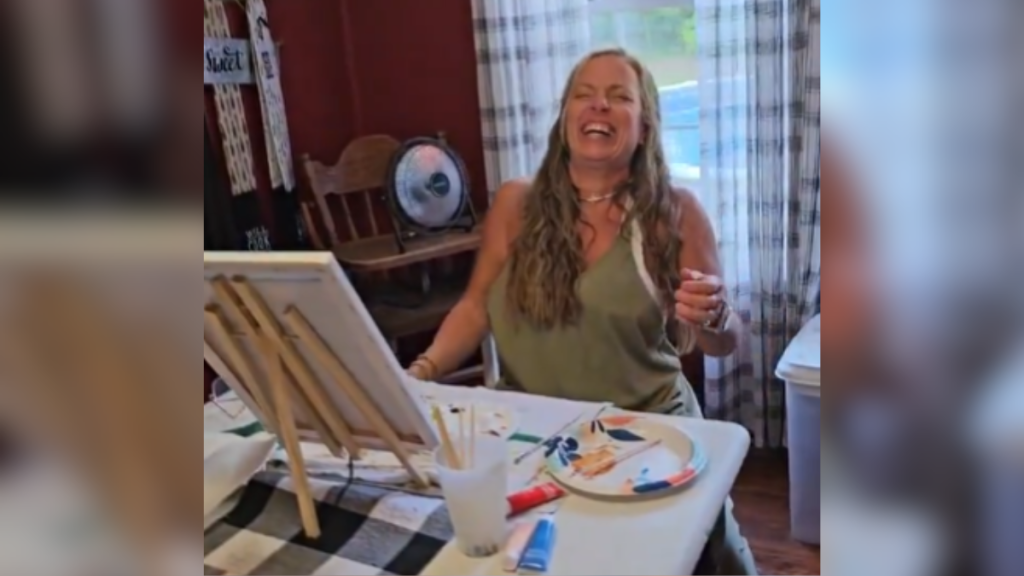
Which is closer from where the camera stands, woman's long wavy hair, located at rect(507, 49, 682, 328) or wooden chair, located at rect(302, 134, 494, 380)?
woman's long wavy hair, located at rect(507, 49, 682, 328)

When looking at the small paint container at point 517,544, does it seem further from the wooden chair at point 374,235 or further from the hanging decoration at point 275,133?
the hanging decoration at point 275,133

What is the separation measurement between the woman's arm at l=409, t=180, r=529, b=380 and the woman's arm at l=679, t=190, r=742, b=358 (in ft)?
1.10

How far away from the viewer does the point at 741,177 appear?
2596mm

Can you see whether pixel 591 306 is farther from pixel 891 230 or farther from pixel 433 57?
pixel 433 57

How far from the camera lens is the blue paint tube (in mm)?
884

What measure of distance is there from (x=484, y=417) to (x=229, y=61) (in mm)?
1784

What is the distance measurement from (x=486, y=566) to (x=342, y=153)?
7.60ft

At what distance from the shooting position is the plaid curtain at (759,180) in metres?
2.41

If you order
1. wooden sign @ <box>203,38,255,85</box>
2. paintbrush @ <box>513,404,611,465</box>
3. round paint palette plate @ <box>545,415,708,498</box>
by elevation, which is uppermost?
wooden sign @ <box>203,38,255,85</box>

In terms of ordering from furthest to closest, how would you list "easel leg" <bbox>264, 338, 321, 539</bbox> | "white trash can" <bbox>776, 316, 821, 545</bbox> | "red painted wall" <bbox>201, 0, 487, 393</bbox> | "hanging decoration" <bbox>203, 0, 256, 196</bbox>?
"red painted wall" <bbox>201, 0, 487, 393</bbox>
"hanging decoration" <bbox>203, 0, 256, 196</bbox>
"white trash can" <bbox>776, 316, 821, 545</bbox>
"easel leg" <bbox>264, 338, 321, 539</bbox>

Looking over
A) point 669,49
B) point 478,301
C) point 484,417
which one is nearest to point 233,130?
point 478,301

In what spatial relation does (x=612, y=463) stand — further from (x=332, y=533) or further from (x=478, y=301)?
(x=478, y=301)

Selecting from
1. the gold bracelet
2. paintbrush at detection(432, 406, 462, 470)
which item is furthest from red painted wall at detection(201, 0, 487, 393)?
paintbrush at detection(432, 406, 462, 470)

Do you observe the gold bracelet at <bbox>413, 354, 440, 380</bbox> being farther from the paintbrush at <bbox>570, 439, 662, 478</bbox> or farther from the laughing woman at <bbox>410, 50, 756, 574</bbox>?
the paintbrush at <bbox>570, 439, 662, 478</bbox>
